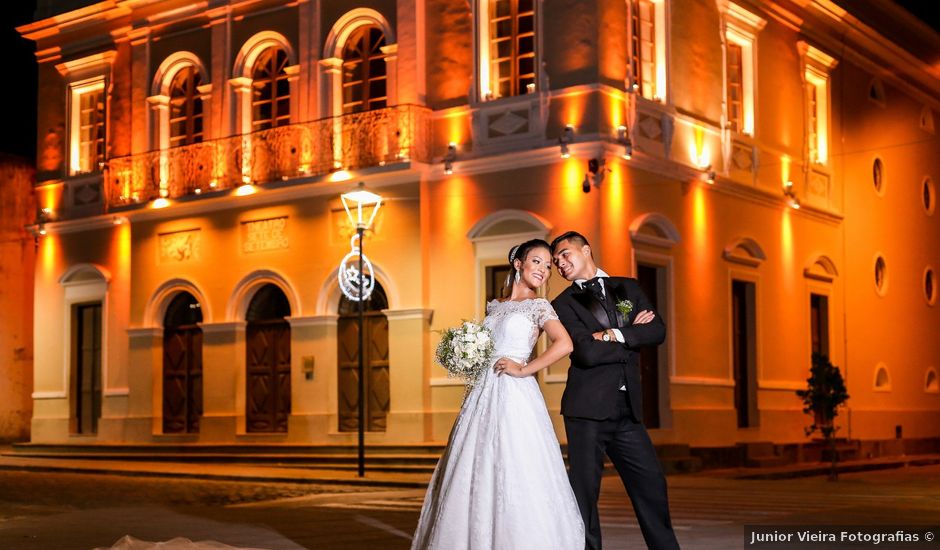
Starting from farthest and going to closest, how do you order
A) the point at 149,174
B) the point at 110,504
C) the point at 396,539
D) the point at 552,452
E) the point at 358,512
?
the point at 149,174 → the point at 110,504 → the point at 358,512 → the point at 396,539 → the point at 552,452

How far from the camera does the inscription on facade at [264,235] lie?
77.5 ft

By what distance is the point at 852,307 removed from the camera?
26.6 metres

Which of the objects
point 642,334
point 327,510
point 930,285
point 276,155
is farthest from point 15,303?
point 642,334

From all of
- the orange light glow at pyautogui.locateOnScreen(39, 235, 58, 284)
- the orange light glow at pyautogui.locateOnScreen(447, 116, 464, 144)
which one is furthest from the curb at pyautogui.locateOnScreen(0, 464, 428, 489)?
the orange light glow at pyautogui.locateOnScreen(447, 116, 464, 144)

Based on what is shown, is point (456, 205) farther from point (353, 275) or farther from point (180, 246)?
point (180, 246)

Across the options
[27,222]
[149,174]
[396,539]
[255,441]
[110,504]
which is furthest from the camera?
[27,222]

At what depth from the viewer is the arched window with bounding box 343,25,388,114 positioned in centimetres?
2270

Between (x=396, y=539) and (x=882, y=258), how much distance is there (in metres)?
20.0

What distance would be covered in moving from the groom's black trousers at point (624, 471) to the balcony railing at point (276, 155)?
46.4ft

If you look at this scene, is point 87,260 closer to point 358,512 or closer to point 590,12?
point 590,12

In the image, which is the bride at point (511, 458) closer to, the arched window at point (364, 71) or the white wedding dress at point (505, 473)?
the white wedding dress at point (505, 473)

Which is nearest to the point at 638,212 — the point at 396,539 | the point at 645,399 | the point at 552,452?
the point at 645,399

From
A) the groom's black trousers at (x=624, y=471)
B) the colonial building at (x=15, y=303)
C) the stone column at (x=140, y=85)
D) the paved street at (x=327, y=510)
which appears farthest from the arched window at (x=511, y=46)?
the colonial building at (x=15, y=303)

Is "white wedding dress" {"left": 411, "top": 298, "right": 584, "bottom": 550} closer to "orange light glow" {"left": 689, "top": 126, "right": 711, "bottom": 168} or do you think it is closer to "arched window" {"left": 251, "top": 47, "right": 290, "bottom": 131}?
"orange light glow" {"left": 689, "top": 126, "right": 711, "bottom": 168}
